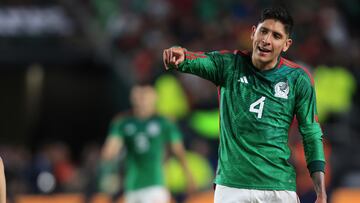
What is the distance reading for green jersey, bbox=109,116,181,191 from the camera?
29.0 feet

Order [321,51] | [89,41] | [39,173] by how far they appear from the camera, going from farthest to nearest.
→ [89,41], [321,51], [39,173]

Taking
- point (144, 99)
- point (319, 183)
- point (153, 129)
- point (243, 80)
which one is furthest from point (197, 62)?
point (153, 129)

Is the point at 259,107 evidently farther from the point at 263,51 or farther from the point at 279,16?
the point at 279,16

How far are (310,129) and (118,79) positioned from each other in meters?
12.5

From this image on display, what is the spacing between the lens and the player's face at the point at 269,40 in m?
5.43

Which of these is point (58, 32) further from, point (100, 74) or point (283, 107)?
point (283, 107)

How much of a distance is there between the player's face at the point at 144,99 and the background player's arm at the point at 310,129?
Result: 354 cm

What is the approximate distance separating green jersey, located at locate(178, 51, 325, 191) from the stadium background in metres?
4.02

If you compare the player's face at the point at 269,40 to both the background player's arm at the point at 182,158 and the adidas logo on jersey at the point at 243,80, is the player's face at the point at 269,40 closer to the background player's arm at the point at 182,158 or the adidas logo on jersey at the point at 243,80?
the adidas logo on jersey at the point at 243,80

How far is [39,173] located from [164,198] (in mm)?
5702

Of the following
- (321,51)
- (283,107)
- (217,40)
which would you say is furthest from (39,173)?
(283,107)

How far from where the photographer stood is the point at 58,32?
18109 mm

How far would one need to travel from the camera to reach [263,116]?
18.1ft

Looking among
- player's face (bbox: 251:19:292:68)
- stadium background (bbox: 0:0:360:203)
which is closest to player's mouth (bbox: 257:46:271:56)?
player's face (bbox: 251:19:292:68)
